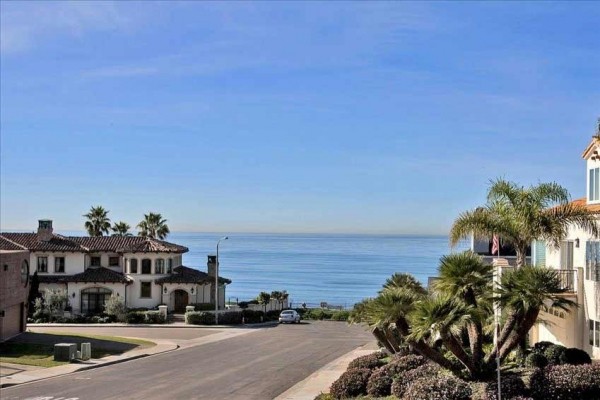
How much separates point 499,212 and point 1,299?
29.2 metres

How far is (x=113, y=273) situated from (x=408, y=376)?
5031 centimetres

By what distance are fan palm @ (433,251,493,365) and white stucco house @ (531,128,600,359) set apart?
3.81 metres

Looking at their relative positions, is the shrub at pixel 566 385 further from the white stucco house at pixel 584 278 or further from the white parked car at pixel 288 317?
the white parked car at pixel 288 317

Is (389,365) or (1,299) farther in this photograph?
(1,299)

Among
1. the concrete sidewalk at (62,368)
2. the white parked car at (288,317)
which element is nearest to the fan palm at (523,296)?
the concrete sidewalk at (62,368)

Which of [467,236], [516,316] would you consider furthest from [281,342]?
[516,316]

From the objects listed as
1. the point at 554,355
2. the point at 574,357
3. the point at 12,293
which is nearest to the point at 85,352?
the point at 12,293

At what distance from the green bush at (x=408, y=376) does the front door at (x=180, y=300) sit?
157 feet

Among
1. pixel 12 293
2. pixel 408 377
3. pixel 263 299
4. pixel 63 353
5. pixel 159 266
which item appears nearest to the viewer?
pixel 408 377

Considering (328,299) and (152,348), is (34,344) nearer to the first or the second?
(152,348)

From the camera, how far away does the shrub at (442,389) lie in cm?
1981

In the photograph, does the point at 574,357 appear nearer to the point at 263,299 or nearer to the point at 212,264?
the point at 212,264

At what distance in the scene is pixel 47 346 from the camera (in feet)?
138

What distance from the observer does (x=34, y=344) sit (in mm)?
42875
